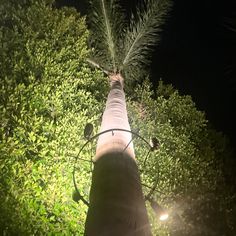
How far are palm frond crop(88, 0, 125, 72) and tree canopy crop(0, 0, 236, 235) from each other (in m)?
0.52

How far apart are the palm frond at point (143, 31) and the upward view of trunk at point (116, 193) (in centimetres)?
522

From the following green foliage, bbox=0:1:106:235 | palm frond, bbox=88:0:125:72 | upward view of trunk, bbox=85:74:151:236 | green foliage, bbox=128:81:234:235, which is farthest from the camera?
palm frond, bbox=88:0:125:72

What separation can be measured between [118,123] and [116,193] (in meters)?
1.69

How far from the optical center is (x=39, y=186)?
693 centimetres

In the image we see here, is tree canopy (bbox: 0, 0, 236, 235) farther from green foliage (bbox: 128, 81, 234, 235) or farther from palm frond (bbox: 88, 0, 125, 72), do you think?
palm frond (bbox: 88, 0, 125, 72)

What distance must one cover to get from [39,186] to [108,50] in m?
4.31

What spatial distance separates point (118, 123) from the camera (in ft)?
17.3

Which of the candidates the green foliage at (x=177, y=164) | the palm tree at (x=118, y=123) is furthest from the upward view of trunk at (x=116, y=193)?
the green foliage at (x=177, y=164)

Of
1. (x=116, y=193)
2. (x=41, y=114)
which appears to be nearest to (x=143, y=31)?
(x=41, y=114)

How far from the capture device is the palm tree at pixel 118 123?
3.55 m

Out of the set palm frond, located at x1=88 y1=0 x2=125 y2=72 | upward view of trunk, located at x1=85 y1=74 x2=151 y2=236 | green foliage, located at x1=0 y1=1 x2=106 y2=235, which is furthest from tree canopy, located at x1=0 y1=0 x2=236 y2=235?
upward view of trunk, located at x1=85 y1=74 x2=151 y2=236

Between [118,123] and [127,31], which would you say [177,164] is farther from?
[118,123]

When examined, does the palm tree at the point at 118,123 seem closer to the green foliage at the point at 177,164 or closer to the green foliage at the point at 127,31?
the green foliage at the point at 127,31

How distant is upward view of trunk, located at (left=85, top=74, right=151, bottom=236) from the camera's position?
11.3 ft
